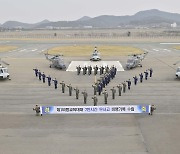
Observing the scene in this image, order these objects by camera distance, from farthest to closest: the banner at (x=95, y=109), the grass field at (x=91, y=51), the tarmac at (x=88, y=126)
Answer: the grass field at (x=91, y=51) < the banner at (x=95, y=109) < the tarmac at (x=88, y=126)

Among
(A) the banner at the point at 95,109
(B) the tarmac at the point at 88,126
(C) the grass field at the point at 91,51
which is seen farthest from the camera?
(C) the grass field at the point at 91,51

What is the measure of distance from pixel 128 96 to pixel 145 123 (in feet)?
23.2

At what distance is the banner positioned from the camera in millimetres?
19500

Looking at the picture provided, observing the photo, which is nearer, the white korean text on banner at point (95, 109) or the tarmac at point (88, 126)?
the tarmac at point (88, 126)

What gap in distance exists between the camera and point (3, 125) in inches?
703

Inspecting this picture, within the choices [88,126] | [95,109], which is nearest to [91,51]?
[95,109]

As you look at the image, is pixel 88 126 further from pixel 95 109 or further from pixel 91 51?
pixel 91 51

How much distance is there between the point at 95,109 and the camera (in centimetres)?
1953

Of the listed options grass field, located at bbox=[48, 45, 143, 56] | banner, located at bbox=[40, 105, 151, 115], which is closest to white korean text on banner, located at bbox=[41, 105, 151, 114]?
banner, located at bbox=[40, 105, 151, 115]

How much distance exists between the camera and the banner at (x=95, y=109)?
1950 cm

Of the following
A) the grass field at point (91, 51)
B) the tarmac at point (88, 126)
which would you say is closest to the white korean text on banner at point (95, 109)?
the tarmac at point (88, 126)

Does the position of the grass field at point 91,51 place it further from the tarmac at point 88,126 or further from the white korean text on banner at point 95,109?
the white korean text on banner at point 95,109

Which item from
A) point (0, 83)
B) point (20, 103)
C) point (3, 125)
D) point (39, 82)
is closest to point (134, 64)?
point (39, 82)

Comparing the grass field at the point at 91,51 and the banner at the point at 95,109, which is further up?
the banner at the point at 95,109
